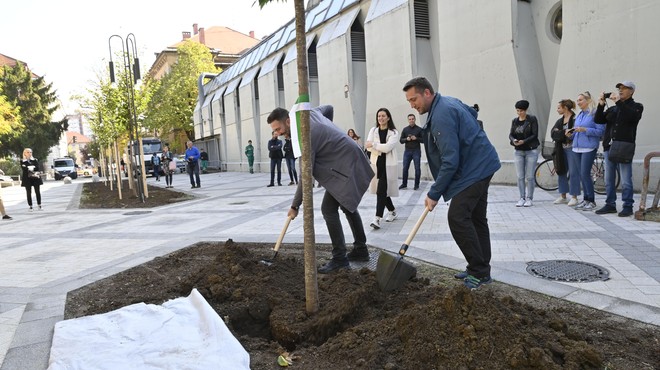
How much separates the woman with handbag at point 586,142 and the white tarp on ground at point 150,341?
640cm

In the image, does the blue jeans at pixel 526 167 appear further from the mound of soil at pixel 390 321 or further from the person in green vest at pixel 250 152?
the person in green vest at pixel 250 152

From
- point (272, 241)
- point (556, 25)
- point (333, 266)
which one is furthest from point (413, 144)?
point (333, 266)

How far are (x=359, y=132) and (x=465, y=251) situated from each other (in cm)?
1296

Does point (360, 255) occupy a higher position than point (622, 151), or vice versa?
point (622, 151)

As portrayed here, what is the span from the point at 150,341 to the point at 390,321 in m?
1.50

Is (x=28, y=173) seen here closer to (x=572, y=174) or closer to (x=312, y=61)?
(x=312, y=61)

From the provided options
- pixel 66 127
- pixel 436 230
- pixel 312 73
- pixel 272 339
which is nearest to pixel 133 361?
pixel 272 339

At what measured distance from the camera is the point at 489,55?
1093 centimetres

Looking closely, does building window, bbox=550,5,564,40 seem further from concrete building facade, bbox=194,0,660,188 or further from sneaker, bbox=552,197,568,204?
sneaker, bbox=552,197,568,204

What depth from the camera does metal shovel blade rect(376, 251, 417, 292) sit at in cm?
341

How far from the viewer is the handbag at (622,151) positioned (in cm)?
620

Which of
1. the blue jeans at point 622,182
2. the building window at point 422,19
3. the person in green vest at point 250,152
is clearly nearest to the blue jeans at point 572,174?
the blue jeans at point 622,182

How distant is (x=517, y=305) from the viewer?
278 cm

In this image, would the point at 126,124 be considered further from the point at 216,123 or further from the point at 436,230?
the point at 216,123
